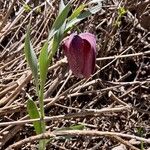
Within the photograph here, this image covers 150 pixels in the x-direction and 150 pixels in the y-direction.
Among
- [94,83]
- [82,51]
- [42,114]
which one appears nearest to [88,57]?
[82,51]

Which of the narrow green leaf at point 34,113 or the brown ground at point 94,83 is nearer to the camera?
the narrow green leaf at point 34,113

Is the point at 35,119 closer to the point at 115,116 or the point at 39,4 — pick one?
the point at 115,116

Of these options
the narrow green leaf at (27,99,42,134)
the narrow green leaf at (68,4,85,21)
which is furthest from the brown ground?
the narrow green leaf at (68,4,85,21)

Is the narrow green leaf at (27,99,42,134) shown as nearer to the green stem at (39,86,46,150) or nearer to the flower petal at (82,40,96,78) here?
the green stem at (39,86,46,150)

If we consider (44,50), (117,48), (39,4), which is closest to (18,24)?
(39,4)

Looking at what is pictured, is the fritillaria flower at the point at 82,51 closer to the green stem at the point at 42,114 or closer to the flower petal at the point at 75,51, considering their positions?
the flower petal at the point at 75,51

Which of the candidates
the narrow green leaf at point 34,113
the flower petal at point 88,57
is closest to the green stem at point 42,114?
the narrow green leaf at point 34,113
